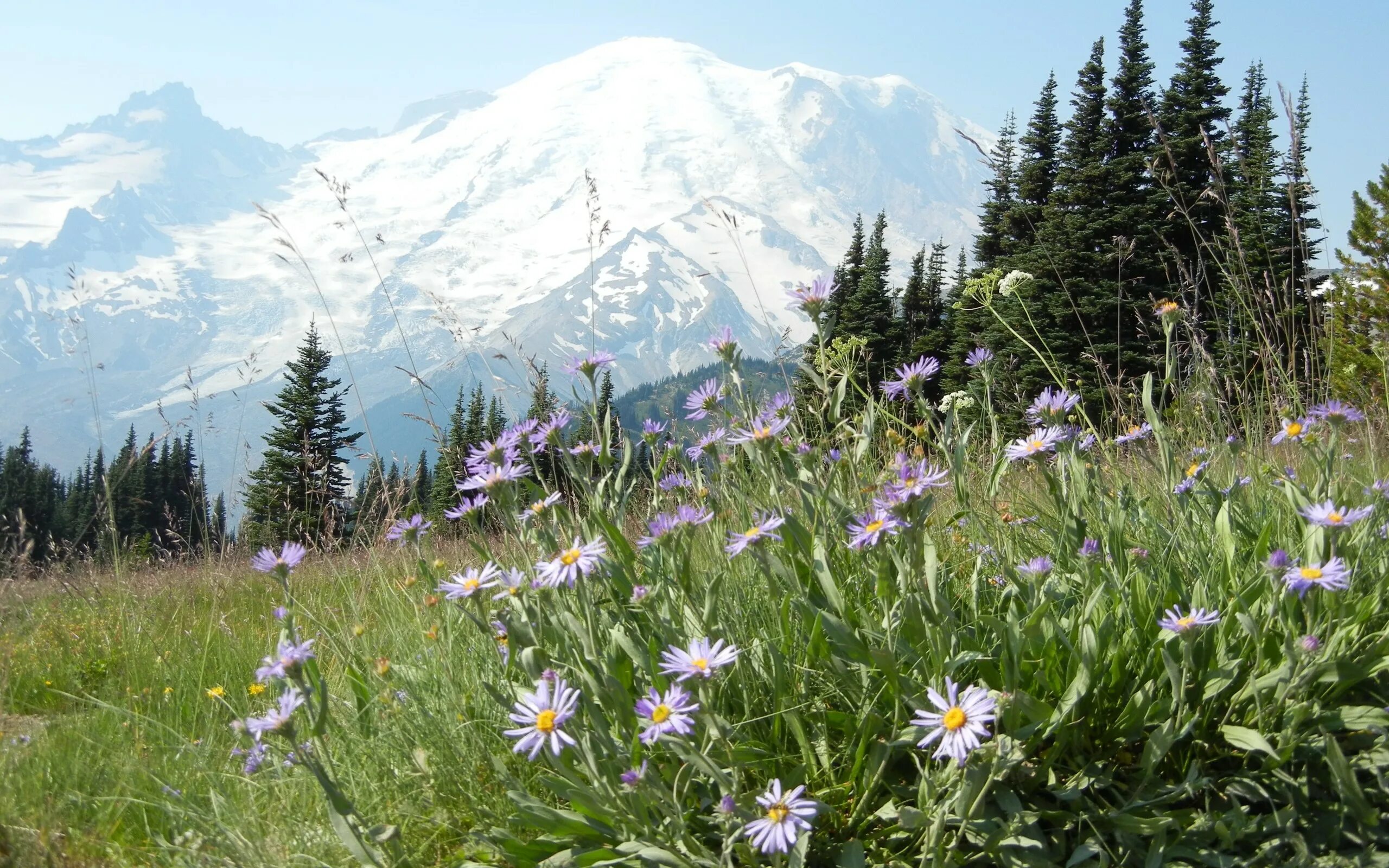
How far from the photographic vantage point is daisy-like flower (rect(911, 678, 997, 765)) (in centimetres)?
128

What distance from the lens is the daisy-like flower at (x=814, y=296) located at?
2033 millimetres

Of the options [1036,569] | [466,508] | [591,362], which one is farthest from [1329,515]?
[466,508]

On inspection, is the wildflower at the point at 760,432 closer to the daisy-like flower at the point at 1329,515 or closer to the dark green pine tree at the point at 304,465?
the daisy-like flower at the point at 1329,515

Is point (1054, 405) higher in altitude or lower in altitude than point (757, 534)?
higher

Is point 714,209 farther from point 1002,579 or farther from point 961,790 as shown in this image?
point 961,790

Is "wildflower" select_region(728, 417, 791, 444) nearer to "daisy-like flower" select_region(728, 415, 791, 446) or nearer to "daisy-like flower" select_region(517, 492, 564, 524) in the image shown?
"daisy-like flower" select_region(728, 415, 791, 446)

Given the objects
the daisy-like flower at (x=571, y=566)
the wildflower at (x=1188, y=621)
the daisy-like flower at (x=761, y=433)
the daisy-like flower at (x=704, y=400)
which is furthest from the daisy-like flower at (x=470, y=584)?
the wildflower at (x=1188, y=621)

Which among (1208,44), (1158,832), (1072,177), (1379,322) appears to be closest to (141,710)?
(1158,832)

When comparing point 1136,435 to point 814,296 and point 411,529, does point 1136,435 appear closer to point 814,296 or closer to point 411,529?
point 814,296

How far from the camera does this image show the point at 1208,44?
25.9m

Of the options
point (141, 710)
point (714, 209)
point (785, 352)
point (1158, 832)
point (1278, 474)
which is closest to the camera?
point (1158, 832)

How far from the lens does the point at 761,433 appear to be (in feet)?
6.09

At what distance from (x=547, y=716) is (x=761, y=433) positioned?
0.74m

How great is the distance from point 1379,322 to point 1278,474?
306 cm
